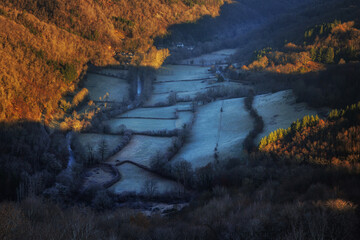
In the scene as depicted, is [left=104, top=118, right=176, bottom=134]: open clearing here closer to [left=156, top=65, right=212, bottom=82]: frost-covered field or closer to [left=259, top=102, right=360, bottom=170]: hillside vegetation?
[left=259, top=102, right=360, bottom=170]: hillside vegetation

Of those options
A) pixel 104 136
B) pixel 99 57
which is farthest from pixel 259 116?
pixel 99 57

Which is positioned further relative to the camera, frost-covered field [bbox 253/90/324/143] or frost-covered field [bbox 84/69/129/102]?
frost-covered field [bbox 84/69/129/102]

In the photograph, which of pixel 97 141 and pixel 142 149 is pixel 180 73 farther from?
pixel 142 149

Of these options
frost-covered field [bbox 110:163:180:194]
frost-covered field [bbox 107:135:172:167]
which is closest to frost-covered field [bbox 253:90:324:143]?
frost-covered field [bbox 110:163:180:194]

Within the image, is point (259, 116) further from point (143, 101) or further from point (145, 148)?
point (143, 101)

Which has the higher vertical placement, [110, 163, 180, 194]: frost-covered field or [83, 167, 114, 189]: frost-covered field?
[83, 167, 114, 189]: frost-covered field

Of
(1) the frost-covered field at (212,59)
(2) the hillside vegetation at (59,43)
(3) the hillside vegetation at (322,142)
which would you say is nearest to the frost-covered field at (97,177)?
(2) the hillside vegetation at (59,43)

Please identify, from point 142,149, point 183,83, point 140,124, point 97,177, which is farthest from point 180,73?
point 97,177

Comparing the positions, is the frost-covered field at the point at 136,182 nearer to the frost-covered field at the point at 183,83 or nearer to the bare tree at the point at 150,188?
the bare tree at the point at 150,188
